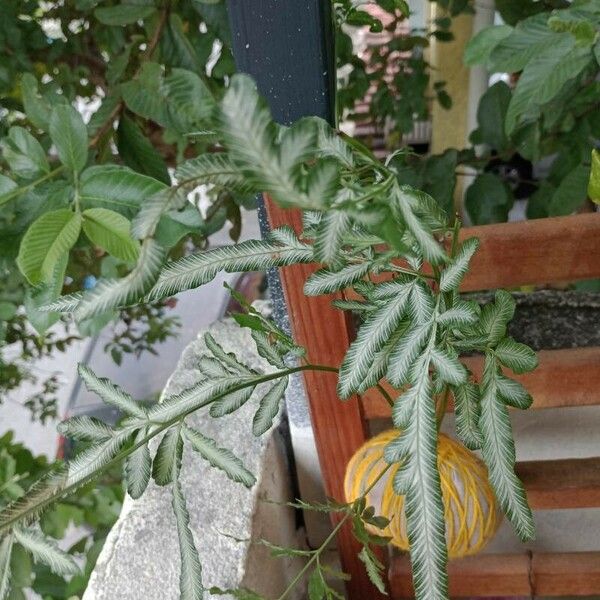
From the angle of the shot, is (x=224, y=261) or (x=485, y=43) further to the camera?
(x=485, y=43)

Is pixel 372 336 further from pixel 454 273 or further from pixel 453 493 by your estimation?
pixel 453 493

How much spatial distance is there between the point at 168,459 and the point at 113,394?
0.07 meters

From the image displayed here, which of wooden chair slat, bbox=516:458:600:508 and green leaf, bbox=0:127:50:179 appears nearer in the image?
green leaf, bbox=0:127:50:179

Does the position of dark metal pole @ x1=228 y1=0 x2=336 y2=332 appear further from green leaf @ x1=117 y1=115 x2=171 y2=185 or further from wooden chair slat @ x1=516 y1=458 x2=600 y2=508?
wooden chair slat @ x1=516 y1=458 x2=600 y2=508

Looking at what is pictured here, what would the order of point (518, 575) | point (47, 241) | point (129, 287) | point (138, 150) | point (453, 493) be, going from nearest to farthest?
point (129, 287)
point (47, 241)
point (453, 493)
point (138, 150)
point (518, 575)

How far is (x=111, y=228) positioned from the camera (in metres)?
0.41

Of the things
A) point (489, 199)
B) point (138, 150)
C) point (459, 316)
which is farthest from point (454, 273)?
point (489, 199)

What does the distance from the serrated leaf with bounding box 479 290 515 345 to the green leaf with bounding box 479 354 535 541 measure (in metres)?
0.05

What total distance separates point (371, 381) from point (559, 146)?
34.5 inches

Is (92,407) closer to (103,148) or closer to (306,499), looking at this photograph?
(306,499)

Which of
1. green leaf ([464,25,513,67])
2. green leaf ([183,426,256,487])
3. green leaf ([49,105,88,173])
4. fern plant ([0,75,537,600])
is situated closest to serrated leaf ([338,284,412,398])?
fern plant ([0,75,537,600])

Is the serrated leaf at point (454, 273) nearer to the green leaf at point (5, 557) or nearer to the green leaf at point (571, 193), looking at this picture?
the green leaf at point (5, 557)

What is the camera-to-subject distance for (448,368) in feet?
1.40

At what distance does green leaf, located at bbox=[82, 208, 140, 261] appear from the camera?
41 cm
